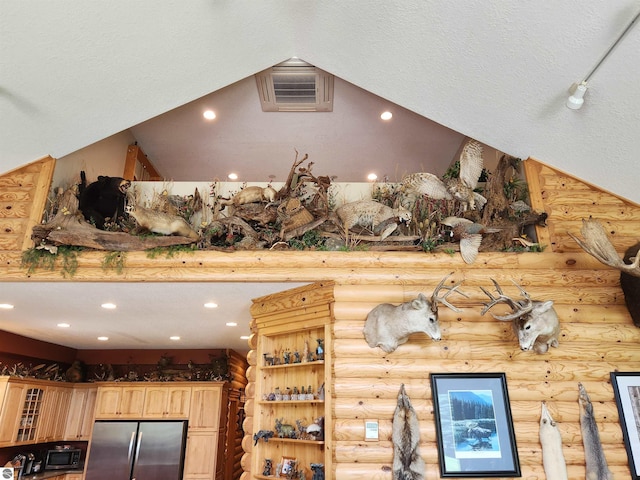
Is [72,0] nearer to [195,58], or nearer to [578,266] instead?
[195,58]

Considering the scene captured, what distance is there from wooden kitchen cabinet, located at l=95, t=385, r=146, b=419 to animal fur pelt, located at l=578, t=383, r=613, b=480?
23.4 ft

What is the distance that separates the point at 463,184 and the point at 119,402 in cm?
724

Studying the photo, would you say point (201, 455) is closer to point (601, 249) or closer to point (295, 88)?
point (295, 88)

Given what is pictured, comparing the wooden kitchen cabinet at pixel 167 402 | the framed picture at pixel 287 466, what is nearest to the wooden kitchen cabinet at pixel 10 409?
the wooden kitchen cabinet at pixel 167 402

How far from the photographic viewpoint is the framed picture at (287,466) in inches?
168

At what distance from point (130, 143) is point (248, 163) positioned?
189 centimetres

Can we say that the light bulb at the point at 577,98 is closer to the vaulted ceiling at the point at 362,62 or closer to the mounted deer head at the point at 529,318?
the vaulted ceiling at the point at 362,62

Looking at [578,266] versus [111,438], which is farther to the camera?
[111,438]

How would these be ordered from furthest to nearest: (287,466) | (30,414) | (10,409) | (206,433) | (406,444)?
(206,433)
(30,414)
(10,409)
(287,466)
(406,444)

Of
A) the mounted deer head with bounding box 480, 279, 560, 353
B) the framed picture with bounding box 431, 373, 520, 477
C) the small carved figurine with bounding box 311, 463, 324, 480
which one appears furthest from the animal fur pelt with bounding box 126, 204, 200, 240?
the mounted deer head with bounding box 480, 279, 560, 353

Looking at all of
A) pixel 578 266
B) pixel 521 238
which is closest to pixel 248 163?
pixel 521 238

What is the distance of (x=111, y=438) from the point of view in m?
7.66

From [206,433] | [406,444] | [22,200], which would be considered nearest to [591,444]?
[406,444]

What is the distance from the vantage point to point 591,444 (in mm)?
3762
